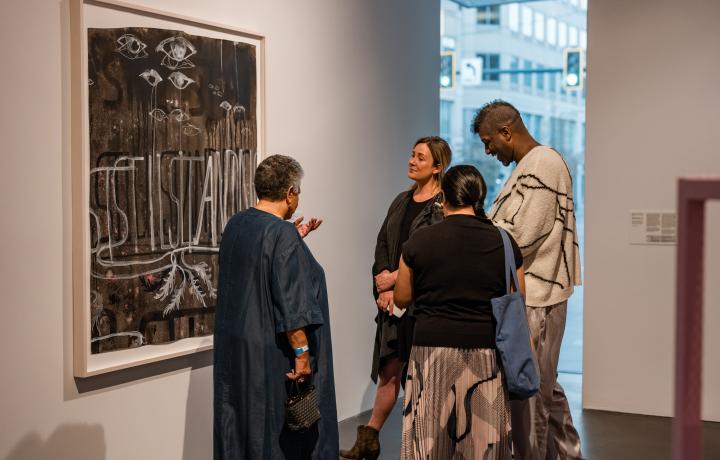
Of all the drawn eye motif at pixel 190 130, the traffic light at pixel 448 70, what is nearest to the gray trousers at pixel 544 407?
the drawn eye motif at pixel 190 130

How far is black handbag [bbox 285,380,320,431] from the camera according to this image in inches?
126

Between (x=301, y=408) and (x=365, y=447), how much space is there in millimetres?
1387

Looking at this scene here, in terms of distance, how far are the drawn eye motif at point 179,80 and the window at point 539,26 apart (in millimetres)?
7007

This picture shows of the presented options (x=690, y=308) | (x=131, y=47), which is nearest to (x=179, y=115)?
(x=131, y=47)

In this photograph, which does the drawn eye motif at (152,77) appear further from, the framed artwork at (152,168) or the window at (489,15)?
the window at (489,15)

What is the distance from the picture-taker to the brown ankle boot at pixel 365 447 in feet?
14.7

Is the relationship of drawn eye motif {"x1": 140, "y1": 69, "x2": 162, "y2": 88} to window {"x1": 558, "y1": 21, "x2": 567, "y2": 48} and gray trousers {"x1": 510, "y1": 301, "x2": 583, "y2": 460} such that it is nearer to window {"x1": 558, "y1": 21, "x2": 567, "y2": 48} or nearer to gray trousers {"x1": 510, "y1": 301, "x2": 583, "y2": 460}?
gray trousers {"x1": 510, "y1": 301, "x2": 583, "y2": 460}

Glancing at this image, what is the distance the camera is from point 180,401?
13.3 feet

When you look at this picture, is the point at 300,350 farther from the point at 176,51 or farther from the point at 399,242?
the point at 176,51

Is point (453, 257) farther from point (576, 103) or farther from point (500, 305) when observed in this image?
point (576, 103)

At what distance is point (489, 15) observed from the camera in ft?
32.9

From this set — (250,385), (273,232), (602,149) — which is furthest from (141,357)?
(602,149)

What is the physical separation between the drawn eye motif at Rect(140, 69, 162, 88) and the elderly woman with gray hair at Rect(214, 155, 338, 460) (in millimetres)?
775

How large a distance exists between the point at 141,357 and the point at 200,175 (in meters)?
0.86
